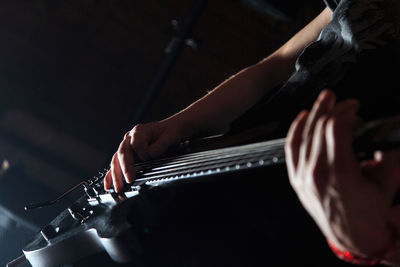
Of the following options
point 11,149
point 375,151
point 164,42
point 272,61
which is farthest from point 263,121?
point 11,149

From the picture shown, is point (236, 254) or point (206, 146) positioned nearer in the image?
point (236, 254)

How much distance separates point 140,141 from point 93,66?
208 cm

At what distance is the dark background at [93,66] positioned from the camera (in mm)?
2973

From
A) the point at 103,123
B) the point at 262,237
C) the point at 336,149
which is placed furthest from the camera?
the point at 103,123

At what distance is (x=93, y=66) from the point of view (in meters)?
3.13

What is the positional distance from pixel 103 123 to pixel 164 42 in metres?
0.71

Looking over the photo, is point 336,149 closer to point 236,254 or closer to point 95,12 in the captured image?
point 236,254

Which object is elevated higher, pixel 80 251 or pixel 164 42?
pixel 164 42

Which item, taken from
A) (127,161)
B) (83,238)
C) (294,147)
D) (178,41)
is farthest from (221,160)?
(178,41)

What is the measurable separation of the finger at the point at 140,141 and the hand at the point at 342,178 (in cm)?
64

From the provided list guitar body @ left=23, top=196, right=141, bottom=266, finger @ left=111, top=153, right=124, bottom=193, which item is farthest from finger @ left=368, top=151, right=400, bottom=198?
finger @ left=111, top=153, right=124, bottom=193

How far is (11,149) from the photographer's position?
9.76 feet

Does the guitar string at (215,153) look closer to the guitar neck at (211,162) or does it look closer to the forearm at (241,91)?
the guitar neck at (211,162)

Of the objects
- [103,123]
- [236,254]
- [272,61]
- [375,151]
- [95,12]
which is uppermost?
[95,12]
